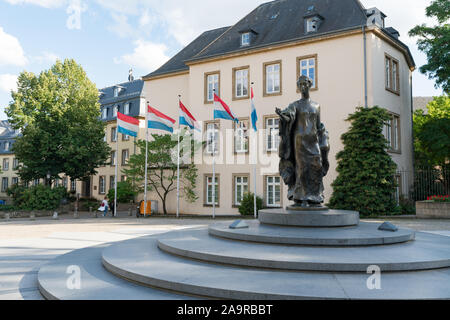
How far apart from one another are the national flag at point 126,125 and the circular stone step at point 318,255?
1697 centimetres

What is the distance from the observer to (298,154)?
874 cm

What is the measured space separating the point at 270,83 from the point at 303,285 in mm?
21097

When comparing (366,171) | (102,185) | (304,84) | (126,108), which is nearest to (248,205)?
(366,171)

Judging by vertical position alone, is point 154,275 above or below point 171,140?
below

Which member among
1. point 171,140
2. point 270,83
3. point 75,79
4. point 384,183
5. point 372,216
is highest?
point 75,79

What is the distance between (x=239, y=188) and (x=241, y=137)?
352 cm

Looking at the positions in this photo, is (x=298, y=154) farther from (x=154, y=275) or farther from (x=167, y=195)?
(x=167, y=195)

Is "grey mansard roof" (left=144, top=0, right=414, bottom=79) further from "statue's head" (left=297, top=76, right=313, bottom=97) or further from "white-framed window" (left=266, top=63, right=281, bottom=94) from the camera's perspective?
"statue's head" (left=297, top=76, right=313, bottom=97)

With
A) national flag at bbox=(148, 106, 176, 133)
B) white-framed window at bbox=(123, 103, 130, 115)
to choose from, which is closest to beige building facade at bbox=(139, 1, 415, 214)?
national flag at bbox=(148, 106, 176, 133)

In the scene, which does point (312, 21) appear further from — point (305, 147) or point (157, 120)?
point (305, 147)

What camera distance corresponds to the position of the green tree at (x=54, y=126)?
100.0 ft

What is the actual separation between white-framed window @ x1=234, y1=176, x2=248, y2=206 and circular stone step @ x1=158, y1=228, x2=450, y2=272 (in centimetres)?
1761
